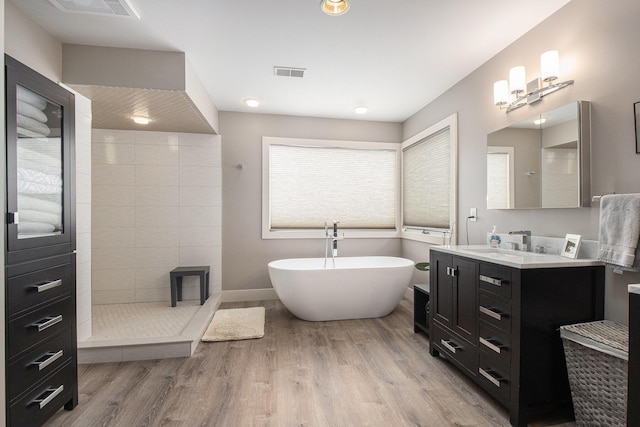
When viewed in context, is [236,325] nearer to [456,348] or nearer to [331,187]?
[456,348]

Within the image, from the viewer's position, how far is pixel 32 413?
4.91ft

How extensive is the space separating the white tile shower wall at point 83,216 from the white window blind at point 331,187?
6.63 feet

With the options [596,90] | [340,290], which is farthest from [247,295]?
[596,90]

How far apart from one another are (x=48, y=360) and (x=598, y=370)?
9.21 ft

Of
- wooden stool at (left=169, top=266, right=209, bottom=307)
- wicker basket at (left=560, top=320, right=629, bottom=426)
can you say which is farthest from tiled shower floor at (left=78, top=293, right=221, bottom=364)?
wicker basket at (left=560, top=320, right=629, bottom=426)

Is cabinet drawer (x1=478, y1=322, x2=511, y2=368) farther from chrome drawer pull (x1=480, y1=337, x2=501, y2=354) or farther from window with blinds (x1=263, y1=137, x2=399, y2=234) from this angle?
window with blinds (x1=263, y1=137, x2=399, y2=234)

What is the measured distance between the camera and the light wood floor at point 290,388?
1.72 m

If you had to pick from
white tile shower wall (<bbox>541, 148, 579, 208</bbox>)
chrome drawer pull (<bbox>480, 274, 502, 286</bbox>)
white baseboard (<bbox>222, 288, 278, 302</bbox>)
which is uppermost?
white tile shower wall (<bbox>541, 148, 579, 208</bbox>)

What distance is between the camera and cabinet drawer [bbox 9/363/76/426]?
56.3 inches

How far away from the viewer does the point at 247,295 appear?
398 centimetres

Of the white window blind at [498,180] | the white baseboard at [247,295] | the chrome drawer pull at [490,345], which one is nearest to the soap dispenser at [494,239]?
the white window blind at [498,180]

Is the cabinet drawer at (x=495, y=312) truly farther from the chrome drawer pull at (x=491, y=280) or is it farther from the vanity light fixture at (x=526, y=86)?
Answer: the vanity light fixture at (x=526, y=86)

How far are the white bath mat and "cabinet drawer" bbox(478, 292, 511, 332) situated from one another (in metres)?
1.96

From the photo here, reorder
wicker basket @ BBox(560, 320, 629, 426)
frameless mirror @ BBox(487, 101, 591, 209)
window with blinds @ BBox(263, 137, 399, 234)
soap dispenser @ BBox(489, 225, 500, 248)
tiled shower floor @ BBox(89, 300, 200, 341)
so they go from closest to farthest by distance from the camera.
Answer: wicker basket @ BBox(560, 320, 629, 426) → frameless mirror @ BBox(487, 101, 591, 209) → soap dispenser @ BBox(489, 225, 500, 248) → tiled shower floor @ BBox(89, 300, 200, 341) → window with blinds @ BBox(263, 137, 399, 234)
